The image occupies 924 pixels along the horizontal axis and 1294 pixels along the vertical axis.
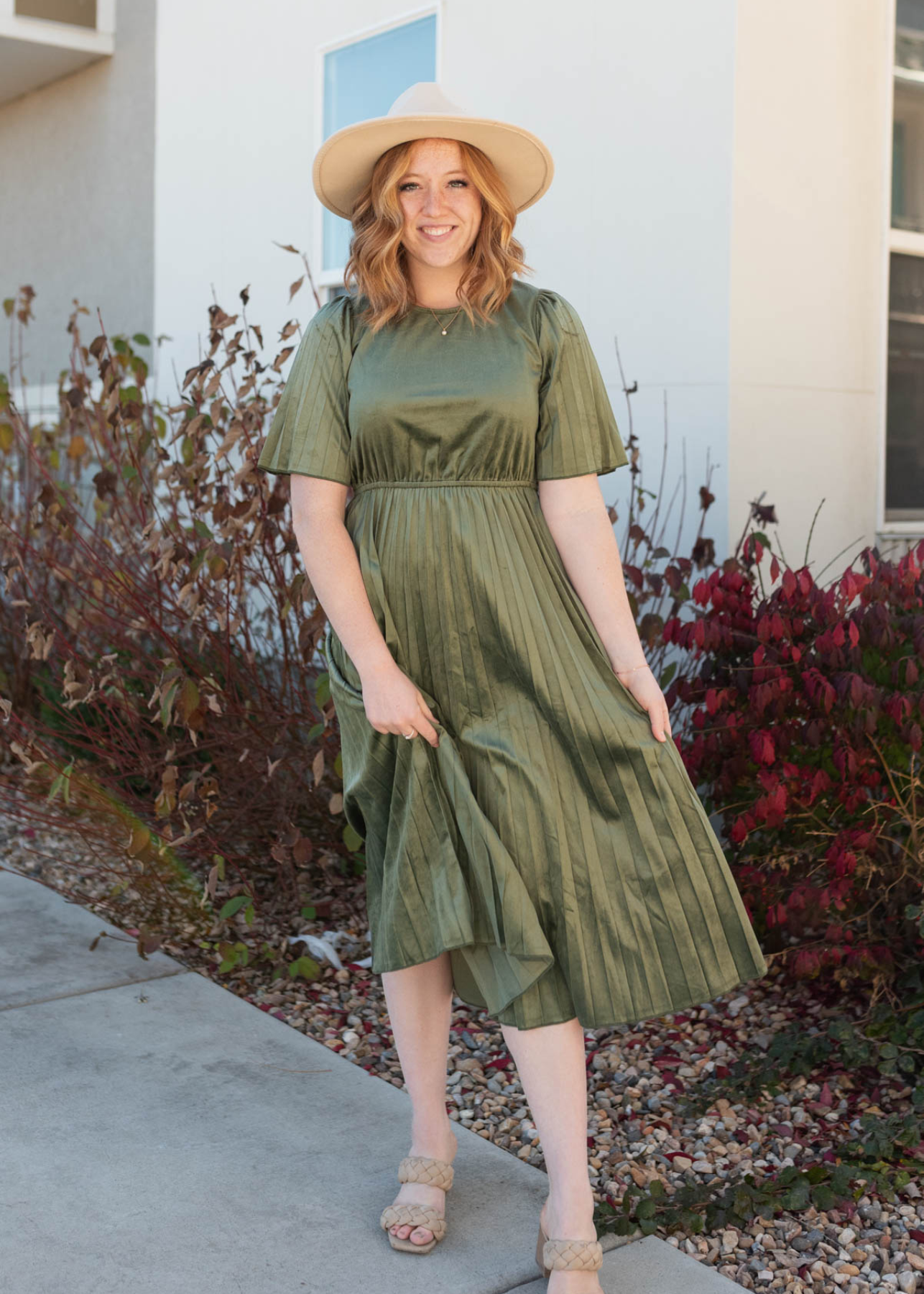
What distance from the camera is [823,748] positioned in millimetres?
3068

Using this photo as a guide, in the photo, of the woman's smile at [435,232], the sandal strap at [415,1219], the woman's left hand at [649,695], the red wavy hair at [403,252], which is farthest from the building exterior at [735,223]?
the sandal strap at [415,1219]

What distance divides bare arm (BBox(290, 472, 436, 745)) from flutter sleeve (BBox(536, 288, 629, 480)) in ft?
1.17

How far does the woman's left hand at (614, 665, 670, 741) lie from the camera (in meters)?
2.22

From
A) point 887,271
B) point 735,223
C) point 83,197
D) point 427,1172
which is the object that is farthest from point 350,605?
point 83,197

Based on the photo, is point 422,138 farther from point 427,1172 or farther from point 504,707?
point 427,1172

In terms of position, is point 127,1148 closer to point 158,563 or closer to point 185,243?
point 158,563

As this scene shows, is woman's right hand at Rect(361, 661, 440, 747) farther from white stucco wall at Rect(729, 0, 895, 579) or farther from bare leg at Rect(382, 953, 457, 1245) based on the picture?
white stucco wall at Rect(729, 0, 895, 579)

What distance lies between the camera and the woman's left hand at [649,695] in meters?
2.22

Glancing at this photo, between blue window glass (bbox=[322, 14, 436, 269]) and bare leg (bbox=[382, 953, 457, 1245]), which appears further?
blue window glass (bbox=[322, 14, 436, 269])

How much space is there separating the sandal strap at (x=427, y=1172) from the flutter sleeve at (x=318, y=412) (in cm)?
122

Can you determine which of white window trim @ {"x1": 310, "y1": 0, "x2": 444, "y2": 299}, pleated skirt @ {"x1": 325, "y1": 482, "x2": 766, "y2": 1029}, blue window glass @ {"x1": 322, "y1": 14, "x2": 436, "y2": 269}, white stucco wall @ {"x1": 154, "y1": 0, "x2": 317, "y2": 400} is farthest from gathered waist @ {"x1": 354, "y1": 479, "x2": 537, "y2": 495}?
white stucco wall @ {"x1": 154, "y1": 0, "x2": 317, "y2": 400}

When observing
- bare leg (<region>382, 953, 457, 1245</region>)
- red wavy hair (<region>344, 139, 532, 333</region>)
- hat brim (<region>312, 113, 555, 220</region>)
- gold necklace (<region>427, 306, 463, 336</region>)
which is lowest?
bare leg (<region>382, 953, 457, 1245</region>)

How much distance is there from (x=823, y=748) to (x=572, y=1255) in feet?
4.46

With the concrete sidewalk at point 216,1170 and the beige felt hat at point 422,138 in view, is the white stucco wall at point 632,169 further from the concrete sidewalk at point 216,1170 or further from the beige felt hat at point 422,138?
the concrete sidewalk at point 216,1170
